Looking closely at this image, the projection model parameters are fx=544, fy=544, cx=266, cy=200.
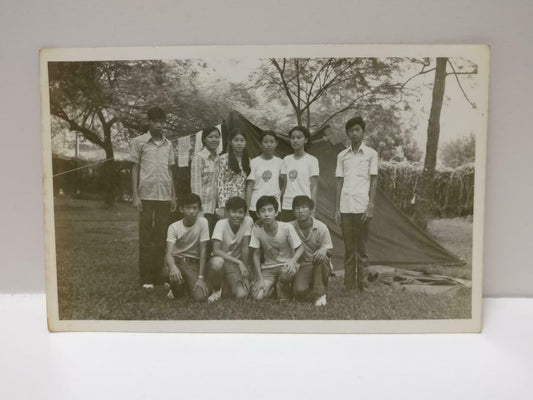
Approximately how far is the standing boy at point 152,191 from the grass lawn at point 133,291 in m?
0.02

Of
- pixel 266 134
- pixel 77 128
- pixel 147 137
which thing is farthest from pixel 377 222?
pixel 77 128

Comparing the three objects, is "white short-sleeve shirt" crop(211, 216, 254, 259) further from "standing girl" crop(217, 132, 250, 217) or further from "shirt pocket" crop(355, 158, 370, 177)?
"shirt pocket" crop(355, 158, 370, 177)

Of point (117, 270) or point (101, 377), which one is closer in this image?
point (101, 377)

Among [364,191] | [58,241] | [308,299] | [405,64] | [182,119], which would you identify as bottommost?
[308,299]

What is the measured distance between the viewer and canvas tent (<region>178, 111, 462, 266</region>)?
3.47 ft

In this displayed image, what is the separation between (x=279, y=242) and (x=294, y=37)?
0.40m

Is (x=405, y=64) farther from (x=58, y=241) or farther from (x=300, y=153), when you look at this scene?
(x=58, y=241)

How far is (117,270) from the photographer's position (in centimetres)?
108

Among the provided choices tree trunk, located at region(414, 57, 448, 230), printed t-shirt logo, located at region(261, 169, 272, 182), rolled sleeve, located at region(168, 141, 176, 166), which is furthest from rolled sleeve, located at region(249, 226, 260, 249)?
tree trunk, located at region(414, 57, 448, 230)

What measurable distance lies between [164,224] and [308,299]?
1.05ft

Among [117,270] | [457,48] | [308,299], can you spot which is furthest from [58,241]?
[457,48]

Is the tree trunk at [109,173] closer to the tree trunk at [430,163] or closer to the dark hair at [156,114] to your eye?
the dark hair at [156,114]

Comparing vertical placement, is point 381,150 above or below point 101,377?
above

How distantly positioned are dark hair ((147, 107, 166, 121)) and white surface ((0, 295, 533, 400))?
42cm
